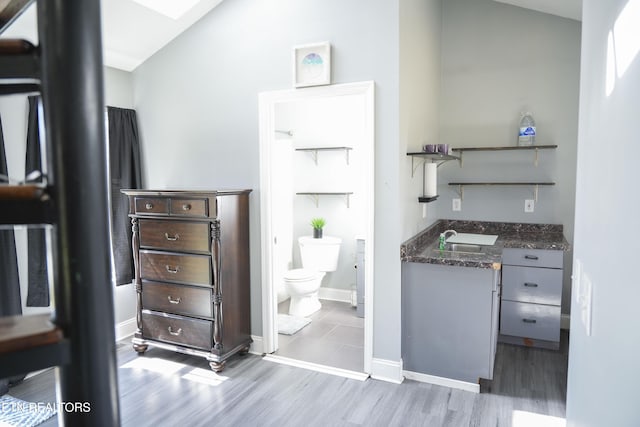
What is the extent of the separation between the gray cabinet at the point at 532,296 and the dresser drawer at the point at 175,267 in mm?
2453

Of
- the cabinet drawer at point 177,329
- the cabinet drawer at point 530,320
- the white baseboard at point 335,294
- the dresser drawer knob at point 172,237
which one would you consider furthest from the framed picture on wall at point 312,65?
the white baseboard at point 335,294

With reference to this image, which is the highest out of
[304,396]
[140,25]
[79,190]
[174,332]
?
[140,25]

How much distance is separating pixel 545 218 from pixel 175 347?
11.1ft

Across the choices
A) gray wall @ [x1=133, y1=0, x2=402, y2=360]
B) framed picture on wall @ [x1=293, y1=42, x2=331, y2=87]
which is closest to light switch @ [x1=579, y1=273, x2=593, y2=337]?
gray wall @ [x1=133, y1=0, x2=402, y2=360]

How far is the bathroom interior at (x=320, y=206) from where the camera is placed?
451cm

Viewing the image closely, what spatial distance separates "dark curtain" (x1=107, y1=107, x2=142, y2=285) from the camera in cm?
375

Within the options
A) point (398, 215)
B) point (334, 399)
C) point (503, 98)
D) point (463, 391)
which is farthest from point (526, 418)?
point (503, 98)

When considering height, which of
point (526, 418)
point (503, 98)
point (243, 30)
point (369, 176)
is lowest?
point (526, 418)

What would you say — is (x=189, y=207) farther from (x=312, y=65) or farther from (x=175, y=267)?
(x=312, y=65)

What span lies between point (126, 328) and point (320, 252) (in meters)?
2.06

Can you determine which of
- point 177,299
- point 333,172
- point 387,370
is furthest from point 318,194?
point 387,370

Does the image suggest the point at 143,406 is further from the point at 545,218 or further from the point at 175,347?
the point at 545,218

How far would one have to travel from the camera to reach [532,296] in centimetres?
353

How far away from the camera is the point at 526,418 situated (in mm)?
2574
